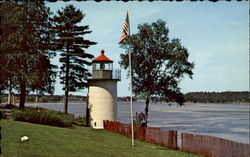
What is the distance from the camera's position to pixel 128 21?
21984mm

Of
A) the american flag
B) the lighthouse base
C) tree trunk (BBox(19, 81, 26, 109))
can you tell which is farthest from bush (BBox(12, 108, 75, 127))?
tree trunk (BBox(19, 81, 26, 109))

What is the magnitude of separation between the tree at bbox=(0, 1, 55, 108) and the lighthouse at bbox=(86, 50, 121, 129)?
6578 millimetres

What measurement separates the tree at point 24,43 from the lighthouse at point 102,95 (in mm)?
6578

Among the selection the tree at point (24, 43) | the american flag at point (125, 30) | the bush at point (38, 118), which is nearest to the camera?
the american flag at point (125, 30)

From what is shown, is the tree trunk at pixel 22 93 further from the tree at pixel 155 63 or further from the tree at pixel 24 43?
the tree at pixel 155 63

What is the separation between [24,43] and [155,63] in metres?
16.7

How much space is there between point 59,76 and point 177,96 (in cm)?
1636

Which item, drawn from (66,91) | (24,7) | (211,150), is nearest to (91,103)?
(66,91)

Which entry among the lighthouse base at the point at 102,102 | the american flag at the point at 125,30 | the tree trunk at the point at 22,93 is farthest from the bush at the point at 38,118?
the tree trunk at the point at 22,93

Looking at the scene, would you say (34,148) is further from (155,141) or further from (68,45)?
(68,45)

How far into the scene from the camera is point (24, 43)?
35.0 metres

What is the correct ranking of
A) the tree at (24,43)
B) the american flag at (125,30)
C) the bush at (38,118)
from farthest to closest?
the tree at (24,43), the bush at (38,118), the american flag at (125,30)

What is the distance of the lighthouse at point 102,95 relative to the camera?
33719 mm

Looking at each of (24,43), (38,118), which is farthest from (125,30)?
(24,43)
